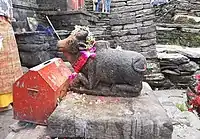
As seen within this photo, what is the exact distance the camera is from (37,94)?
1580mm

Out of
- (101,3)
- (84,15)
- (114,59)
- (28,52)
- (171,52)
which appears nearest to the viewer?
(114,59)

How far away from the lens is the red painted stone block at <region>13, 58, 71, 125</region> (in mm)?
1564

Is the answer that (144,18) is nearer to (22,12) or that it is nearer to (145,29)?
(145,29)

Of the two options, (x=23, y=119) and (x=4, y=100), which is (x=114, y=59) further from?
(x=4, y=100)

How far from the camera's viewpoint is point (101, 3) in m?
5.76

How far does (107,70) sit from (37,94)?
437 mm

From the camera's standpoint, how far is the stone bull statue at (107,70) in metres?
1.65

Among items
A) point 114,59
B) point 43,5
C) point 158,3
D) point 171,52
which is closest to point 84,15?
point 43,5

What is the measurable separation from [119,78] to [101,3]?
14.3 ft

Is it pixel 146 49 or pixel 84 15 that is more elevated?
pixel 84 15

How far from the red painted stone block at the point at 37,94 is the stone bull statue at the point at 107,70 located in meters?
0.18

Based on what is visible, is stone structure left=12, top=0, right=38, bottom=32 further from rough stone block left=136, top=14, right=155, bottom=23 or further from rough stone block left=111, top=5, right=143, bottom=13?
rough stone block left=136, top=14, right=155, bottom=23

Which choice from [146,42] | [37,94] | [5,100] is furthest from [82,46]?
[146,42]

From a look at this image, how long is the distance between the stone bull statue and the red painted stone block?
0.18 metres
